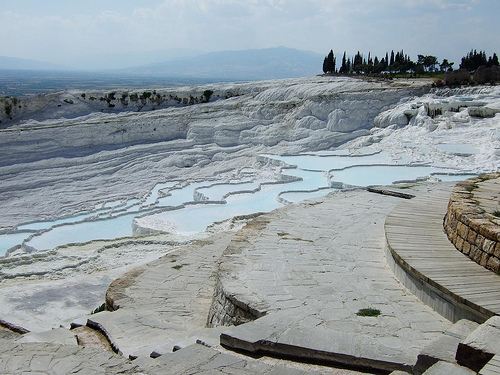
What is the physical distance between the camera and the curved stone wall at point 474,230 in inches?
151

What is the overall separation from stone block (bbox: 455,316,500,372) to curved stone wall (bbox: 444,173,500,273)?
1353mm

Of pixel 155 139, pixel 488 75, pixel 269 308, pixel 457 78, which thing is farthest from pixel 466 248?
pixel 488 75

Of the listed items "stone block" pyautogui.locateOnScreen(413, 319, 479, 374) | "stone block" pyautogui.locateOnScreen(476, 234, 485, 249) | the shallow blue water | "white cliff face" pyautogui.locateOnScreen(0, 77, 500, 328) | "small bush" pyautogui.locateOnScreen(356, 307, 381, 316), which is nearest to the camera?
"stone block" pyautogui.locateOnScreen(413, 319, 479, 374)

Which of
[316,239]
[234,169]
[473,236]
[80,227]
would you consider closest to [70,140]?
[234,169]

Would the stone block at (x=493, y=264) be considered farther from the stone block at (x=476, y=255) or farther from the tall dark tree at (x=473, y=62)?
the tall dark tree at (x=473, y=62)

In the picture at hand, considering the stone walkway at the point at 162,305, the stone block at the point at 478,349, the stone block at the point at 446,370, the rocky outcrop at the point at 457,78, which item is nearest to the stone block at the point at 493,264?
the stone block at the point at 478,349

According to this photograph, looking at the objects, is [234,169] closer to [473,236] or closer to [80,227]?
[80,227]

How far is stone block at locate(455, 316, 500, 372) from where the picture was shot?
7.93 feet

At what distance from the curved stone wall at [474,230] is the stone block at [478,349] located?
4.44ft

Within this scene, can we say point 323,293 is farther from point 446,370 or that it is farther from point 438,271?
point 446,370

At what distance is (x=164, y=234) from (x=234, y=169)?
941 cm

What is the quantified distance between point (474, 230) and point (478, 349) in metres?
1.84

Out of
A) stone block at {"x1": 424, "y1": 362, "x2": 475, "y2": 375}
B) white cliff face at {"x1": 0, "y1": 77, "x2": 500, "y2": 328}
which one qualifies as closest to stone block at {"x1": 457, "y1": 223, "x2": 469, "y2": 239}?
stone block at {"x1": 424, "y1": 362, "x2": 475, "y2": 375}

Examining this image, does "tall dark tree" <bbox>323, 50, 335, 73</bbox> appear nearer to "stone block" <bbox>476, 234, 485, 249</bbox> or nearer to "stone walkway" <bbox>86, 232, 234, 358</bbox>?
"stone walkway" <bbox>86, 232, 234, 358</bbox>
